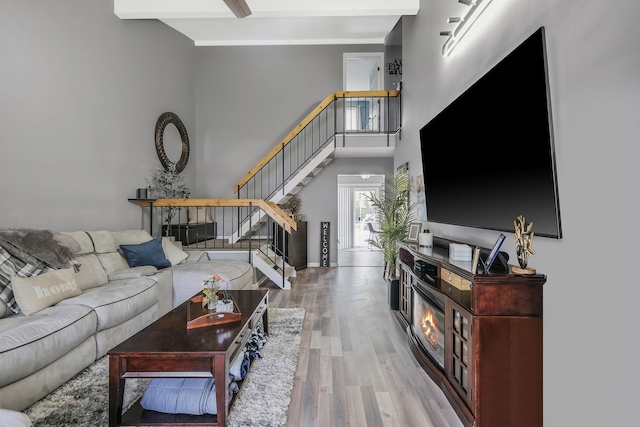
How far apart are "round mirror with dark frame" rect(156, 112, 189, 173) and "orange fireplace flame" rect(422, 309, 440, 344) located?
4967 millimetres

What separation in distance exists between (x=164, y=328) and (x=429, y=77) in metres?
3.47

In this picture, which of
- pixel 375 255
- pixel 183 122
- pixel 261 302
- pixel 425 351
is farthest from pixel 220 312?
pixel 375 255

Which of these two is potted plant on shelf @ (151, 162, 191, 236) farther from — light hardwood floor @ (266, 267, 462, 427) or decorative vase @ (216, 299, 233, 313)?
decorative vase @ (216, 299, 233, 313)

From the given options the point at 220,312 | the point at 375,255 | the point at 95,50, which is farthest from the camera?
the point at 375,255

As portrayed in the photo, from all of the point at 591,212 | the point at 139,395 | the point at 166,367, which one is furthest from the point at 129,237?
the point at 591,212

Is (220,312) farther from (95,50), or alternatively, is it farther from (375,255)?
(375,255)

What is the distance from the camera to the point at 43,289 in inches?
90.8

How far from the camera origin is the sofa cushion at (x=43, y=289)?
219 cm

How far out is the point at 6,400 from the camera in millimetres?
1675

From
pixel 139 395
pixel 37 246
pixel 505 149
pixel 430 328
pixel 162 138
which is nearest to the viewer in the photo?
pixel 505 149

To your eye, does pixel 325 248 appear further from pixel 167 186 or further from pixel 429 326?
pixel 429 326

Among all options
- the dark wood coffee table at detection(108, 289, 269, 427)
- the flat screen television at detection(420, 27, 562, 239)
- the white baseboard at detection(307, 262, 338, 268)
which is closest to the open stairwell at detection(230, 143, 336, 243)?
the white baseboard at detection(307, 262, 338, 268)

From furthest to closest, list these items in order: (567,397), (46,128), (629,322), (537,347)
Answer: (46,128)
(537,347)
(567,397)
(629,322)

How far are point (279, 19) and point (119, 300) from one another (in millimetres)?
5417
